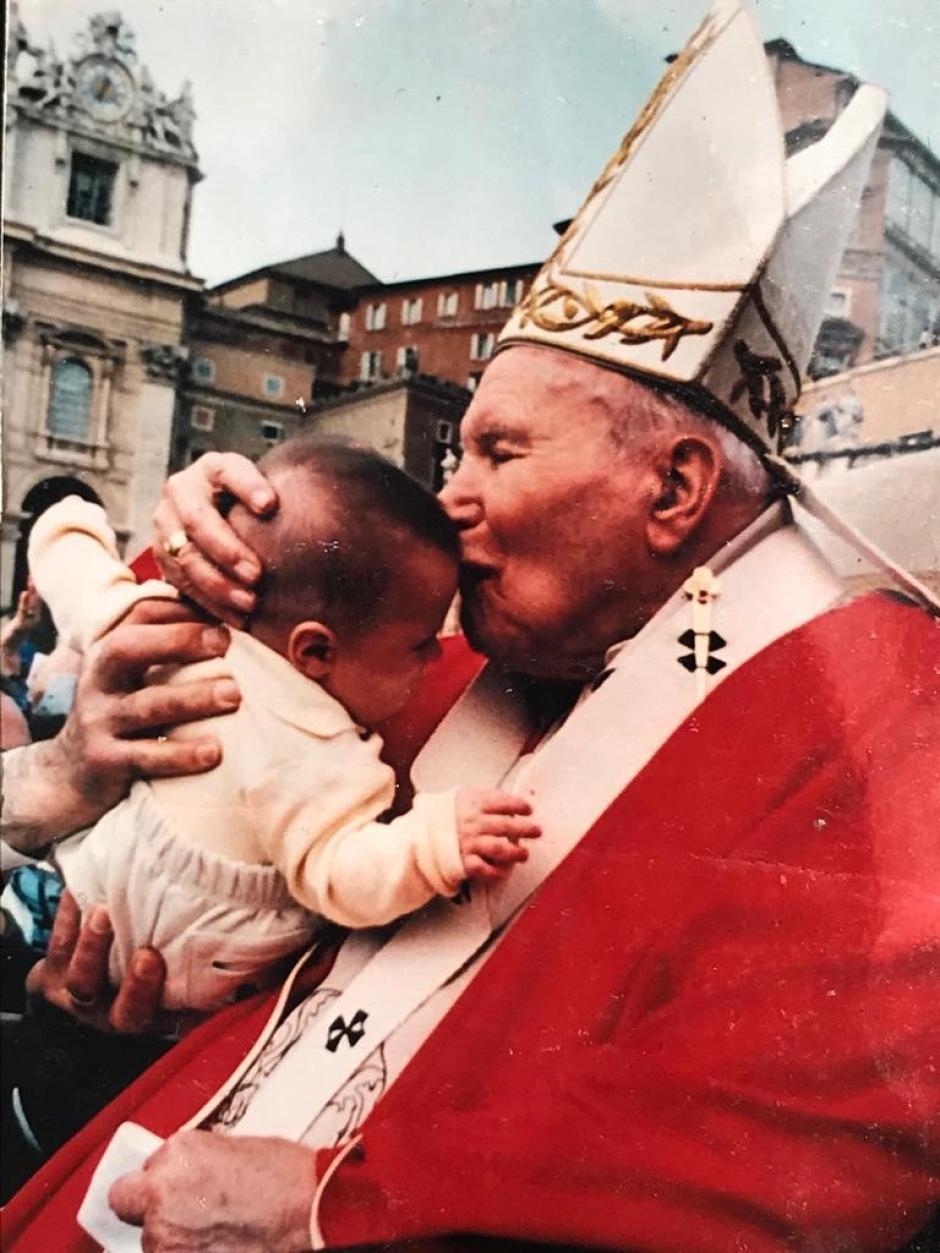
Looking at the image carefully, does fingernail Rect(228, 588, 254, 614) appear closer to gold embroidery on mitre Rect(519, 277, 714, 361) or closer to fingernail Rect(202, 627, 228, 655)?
fingernail Rect(202, 627, 228, 655)

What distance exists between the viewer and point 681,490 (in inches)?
53.6

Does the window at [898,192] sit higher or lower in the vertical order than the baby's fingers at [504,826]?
higher

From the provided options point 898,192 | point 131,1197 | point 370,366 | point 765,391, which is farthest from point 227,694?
point 898,192

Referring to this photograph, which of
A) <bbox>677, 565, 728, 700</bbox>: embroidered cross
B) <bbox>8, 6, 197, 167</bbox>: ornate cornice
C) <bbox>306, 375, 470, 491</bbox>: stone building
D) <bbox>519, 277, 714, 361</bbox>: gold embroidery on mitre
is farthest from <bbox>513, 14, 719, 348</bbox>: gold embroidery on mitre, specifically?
<bbox>8, 6, 197, 167</bbox>: ornate cornice

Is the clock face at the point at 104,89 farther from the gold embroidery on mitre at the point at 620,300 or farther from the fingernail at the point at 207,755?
the fingernail at the point at 207,755

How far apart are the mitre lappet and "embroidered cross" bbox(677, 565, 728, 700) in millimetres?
131

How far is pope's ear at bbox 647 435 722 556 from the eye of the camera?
1358mm

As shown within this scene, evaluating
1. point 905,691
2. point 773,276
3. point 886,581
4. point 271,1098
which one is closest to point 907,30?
point 773,276

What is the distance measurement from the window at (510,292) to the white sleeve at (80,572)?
18.2 inches

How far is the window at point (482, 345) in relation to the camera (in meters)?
1.45

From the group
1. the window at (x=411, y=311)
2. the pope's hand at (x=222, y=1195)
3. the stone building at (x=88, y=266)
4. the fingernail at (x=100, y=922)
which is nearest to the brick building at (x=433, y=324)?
the window at (x=411, y=311)

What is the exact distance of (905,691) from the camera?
134 centimetres

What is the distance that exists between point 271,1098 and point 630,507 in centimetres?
67

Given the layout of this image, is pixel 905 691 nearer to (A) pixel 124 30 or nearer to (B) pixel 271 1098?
(B) pixel 271 1098
